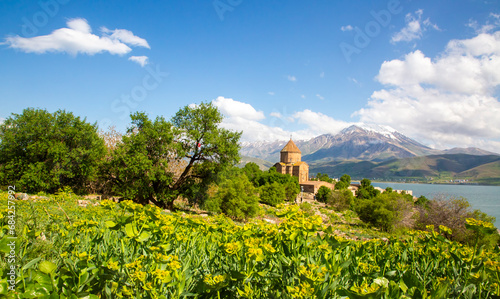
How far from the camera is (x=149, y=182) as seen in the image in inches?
875

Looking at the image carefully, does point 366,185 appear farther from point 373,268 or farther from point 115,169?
point 373,268

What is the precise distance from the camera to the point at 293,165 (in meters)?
80.6

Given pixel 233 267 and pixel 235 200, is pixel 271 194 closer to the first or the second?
pixel 235 200

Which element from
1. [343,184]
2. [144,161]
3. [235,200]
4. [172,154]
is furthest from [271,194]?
[343,184]

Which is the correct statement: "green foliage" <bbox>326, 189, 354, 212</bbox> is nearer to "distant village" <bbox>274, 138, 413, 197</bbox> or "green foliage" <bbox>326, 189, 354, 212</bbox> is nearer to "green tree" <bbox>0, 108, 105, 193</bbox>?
"distant village" <bbox>274, 138, 413, 197</bbox>

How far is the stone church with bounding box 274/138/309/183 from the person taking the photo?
260 feet

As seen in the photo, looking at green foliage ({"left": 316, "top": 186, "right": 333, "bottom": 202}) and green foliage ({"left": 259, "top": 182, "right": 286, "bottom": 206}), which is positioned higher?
green foliage ({"left": 259, "top": 182, "right": 286, "bottom": 206})

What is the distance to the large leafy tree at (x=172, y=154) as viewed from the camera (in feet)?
69.3

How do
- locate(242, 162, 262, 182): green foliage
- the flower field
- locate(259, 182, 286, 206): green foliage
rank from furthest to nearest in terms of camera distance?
1. locate(242, 162, 262, 182): green foliage
2. locate(259, 182, 286, 206): green foliage
3. the flower field

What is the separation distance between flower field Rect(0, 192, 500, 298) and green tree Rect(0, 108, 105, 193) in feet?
71.4

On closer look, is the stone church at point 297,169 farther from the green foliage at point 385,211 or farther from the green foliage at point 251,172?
the green foliage at point 385,211

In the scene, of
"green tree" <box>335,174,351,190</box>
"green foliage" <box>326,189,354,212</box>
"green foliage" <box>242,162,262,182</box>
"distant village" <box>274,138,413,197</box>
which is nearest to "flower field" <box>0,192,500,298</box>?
"green foliage" <box>326,189,354,212</box>

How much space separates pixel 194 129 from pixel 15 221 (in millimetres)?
19403

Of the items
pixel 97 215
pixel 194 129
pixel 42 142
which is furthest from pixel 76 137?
pixel 97 215
